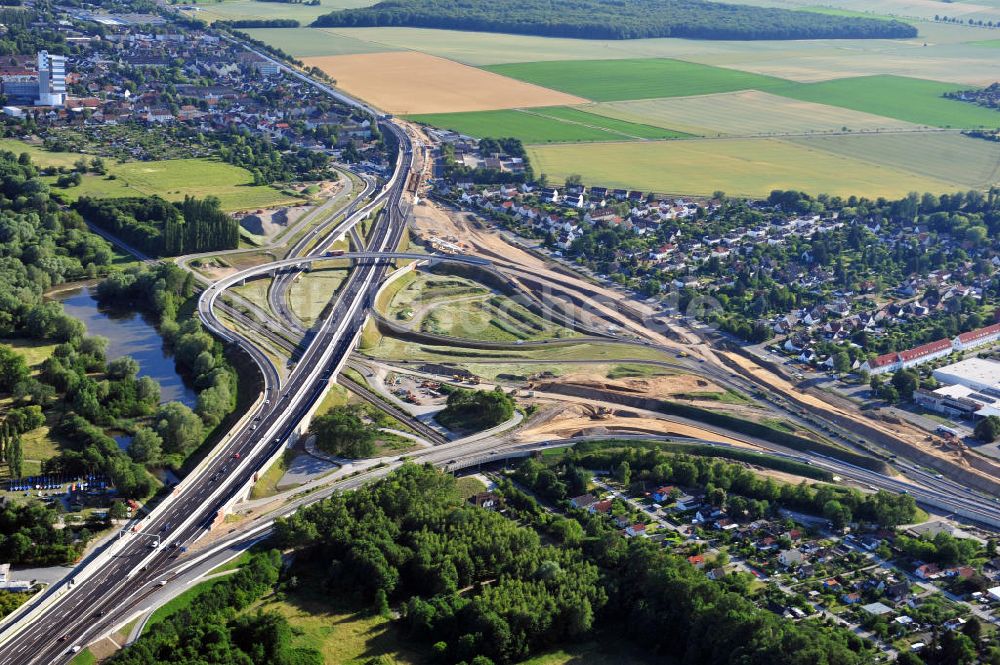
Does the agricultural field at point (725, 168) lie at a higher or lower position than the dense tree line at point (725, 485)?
higher

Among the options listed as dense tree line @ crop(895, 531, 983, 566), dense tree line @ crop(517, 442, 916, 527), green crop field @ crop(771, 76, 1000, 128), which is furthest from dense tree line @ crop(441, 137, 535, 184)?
dense tree line @ crop(895, 531, 983, 566)

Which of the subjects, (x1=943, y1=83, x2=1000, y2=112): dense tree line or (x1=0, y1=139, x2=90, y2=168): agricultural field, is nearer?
(x1=0, y1=139, x2=90, y2=168): agricultural field

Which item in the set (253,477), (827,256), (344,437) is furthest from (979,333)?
(253,477)

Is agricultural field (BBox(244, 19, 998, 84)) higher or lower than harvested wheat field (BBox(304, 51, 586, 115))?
higher

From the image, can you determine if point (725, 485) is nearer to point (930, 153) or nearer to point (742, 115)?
point (930, 153)

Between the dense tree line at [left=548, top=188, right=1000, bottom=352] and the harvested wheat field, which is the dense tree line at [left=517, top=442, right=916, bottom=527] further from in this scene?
the harvested wheat field

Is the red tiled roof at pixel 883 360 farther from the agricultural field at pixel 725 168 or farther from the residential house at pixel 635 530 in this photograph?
the agricultural field at pixel 725 168

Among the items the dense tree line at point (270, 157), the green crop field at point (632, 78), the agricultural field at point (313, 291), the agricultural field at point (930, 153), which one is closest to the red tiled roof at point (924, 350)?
the agricultural field at point (313, 291)
